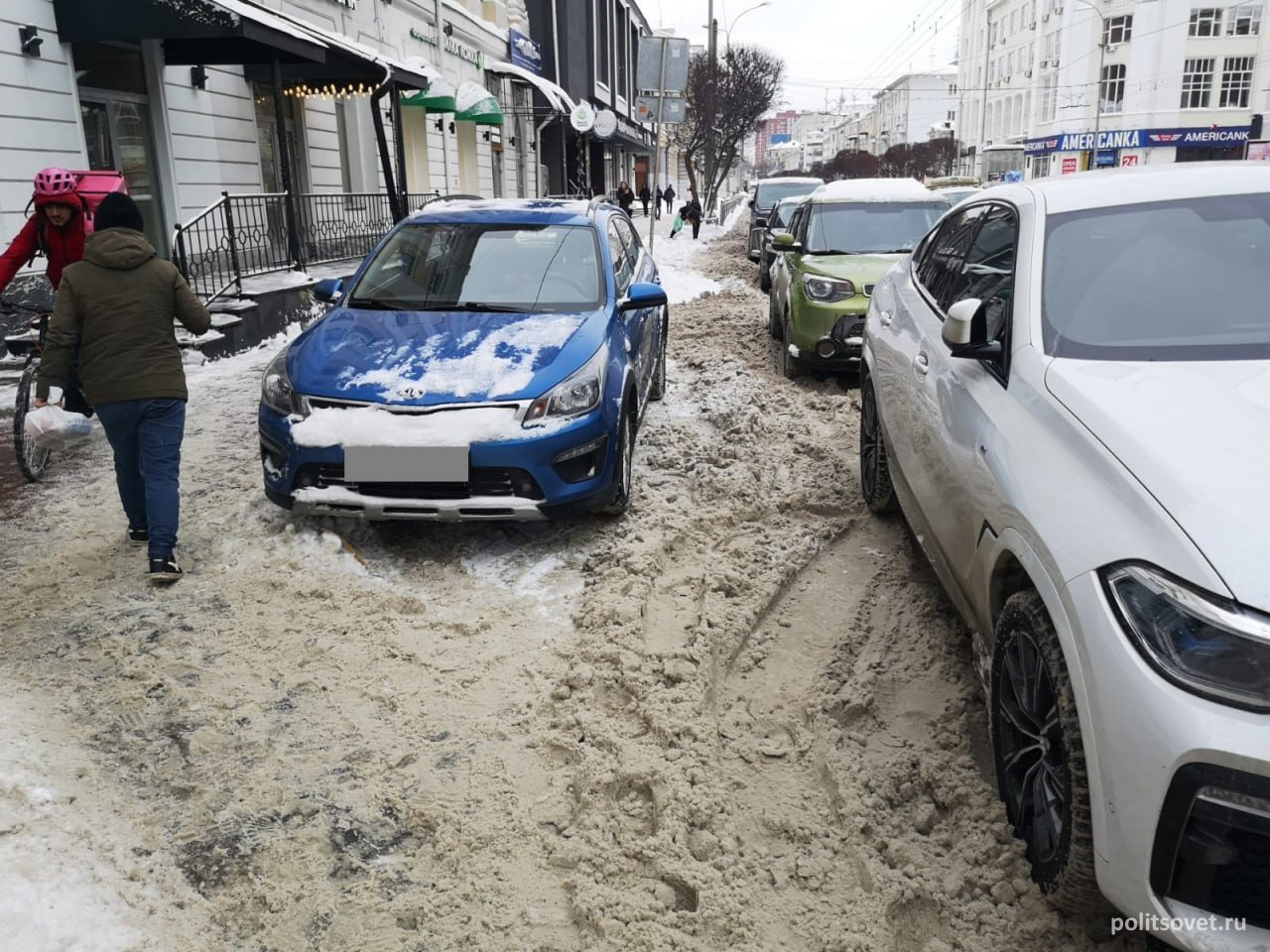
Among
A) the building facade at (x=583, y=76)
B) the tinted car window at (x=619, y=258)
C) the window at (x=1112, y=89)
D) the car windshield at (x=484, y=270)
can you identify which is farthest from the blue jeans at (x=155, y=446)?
the window at (x=1112, y=89)

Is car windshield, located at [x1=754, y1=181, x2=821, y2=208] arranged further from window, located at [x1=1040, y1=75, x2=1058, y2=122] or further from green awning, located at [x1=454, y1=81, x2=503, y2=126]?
window, located at [x1=1040, y1=75, x2=1058, y2=122]

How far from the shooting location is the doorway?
1112 centimetres

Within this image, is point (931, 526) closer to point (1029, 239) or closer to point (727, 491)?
point (1029, 239)

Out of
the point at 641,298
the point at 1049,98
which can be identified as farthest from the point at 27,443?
the point at 1049,98

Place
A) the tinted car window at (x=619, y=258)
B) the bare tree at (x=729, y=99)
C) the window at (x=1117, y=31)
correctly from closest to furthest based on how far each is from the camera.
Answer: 1. the tinted car window at (x=619, y=258)
2. the bare tree at (x=729, y=99)
3. the window at (x=1117, y=31)

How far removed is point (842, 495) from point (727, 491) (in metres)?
0.66

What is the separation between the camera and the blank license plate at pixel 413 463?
14.3ft

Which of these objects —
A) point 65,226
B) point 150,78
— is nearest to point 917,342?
point 65,226

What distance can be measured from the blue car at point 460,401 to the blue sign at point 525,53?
90.3 feet

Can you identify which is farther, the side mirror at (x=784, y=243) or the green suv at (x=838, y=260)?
the side mirror at (x=784, y=243)

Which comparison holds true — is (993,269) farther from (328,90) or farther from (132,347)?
(328,90)

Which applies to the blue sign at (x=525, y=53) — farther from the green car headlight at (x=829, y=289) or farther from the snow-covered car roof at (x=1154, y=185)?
the snow-covered car roof at (x=1154, y=185)

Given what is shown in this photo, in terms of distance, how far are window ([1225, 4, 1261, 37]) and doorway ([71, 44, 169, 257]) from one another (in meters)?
68.0

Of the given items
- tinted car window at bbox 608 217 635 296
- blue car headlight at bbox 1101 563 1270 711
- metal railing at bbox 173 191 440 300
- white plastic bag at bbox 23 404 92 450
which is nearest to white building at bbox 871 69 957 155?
metal railing at bbox 173 191 440 300
